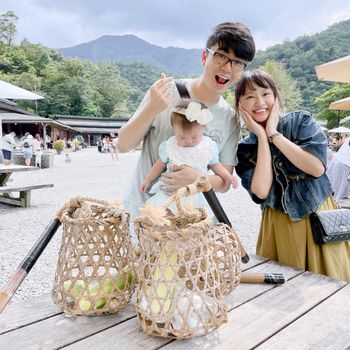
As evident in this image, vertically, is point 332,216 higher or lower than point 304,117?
lower

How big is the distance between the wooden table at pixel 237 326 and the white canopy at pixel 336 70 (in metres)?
4.43

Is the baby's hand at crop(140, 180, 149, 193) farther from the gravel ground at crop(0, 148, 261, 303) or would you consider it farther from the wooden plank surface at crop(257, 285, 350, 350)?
the wooden plank surface at crop(257, 285, 350, 350)

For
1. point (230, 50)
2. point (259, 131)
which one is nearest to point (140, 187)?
point (259, 131)

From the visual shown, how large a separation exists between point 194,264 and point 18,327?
0.59m

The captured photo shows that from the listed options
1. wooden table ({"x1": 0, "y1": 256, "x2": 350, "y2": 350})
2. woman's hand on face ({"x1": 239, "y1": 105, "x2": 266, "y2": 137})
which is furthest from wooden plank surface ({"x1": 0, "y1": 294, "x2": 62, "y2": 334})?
woman's hand on face ({"x1": 239, "y1": 105, "x2": 266, "y2": 137})

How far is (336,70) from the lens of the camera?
5.11 meters

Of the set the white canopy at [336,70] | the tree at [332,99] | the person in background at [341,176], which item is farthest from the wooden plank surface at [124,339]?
the tree at [332,99]

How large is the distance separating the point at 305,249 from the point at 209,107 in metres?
0.81

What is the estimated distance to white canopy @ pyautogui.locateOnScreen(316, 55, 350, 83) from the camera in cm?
492

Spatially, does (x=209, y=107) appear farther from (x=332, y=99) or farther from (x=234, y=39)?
(x=332, y=99)

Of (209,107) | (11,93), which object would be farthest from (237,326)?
(11,93)

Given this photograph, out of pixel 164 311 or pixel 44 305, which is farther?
pixel 44 305

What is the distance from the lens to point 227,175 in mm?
1685

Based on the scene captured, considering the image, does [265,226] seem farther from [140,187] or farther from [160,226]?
[160,226]
